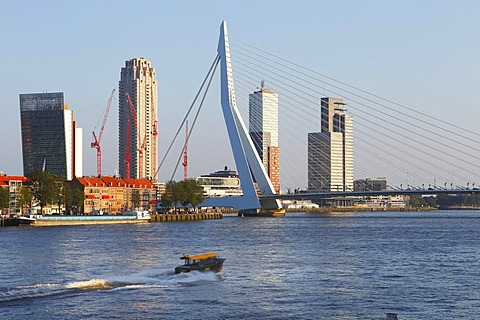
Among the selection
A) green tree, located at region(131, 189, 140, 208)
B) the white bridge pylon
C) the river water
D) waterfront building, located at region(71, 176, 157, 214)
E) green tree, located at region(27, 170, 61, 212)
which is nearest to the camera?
the river water

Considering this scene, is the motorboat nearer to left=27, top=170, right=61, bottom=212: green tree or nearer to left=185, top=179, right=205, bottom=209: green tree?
left=27, top=170, right=61, bottom=212: green tree

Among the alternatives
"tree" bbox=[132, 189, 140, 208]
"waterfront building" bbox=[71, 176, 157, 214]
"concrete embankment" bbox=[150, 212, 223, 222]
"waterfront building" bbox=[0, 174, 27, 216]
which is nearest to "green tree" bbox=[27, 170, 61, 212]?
"waterfront building" bbox=[0, 174, 27, 216]

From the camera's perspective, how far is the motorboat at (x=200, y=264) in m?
31.7

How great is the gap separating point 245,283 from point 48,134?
472 feet

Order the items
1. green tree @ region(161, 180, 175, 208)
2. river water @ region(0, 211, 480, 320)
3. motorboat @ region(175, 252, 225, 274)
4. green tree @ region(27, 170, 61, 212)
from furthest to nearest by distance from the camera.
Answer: green tree @ region(161, 180, 175, 208) → green tree @ region(27, 170, 61, 212) → motorboat @ region(175, 252, 225, 274) → river water @ region(0, 211, 480, 320)

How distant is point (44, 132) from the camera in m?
169

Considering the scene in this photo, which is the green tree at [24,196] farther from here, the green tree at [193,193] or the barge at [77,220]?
the green tree at [193,193]

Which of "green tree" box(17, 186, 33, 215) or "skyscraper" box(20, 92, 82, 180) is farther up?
"skyscraper" box(20, 92, 82, 180)

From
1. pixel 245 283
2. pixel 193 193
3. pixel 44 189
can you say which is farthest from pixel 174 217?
pixel 245 283

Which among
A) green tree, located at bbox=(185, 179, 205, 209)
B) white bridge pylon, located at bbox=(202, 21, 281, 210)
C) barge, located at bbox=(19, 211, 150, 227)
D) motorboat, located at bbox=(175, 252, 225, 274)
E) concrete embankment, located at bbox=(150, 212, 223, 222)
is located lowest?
concrete embankment, located at bbox=(150, 212, 223, 222)

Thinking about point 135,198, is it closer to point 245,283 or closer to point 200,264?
point 200,264

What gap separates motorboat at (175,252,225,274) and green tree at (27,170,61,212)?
58865mm

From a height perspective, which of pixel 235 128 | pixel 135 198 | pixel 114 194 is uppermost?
pixel 235 128

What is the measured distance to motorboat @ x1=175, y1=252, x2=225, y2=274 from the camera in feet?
104
